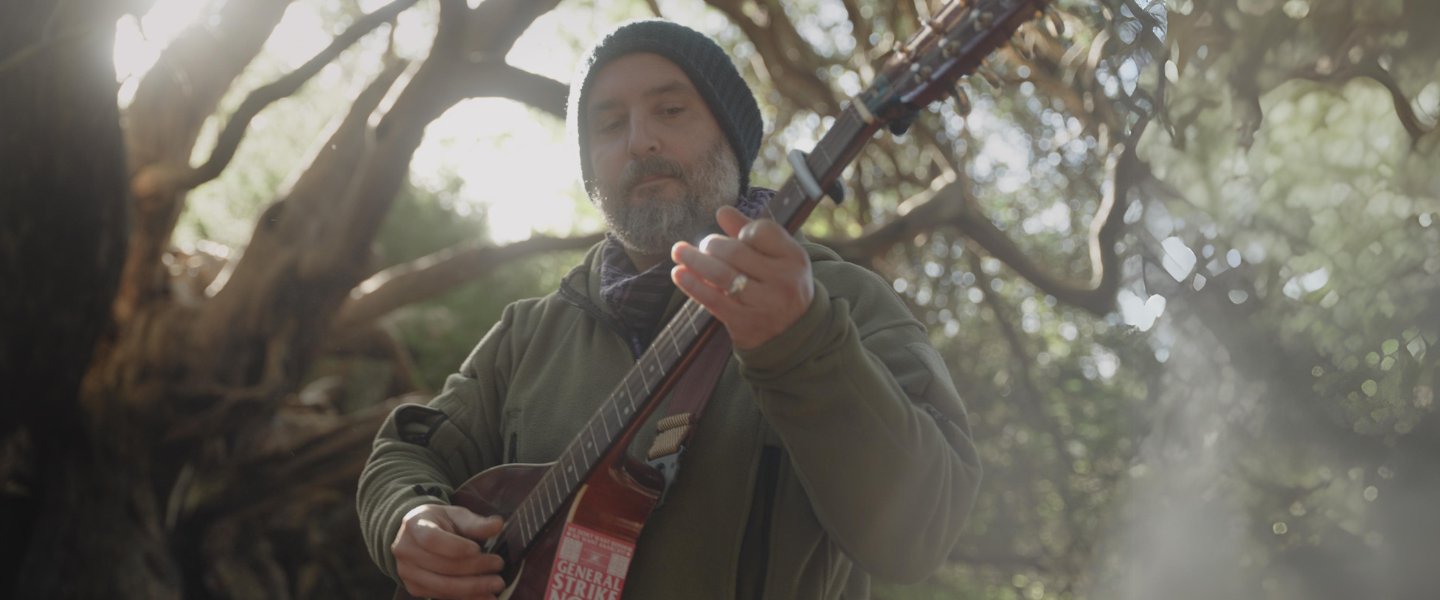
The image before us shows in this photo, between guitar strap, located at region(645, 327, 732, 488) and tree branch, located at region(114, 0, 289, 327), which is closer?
guitar strap, located at region(645, 327, 732, 488)

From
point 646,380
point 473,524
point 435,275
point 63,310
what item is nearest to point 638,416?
point 646,380

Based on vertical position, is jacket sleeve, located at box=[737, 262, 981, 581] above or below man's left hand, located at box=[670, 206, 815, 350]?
below

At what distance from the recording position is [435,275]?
5.61 metres

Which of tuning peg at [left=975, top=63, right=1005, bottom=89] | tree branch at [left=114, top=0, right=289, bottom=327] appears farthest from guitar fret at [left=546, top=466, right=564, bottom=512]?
tree branch at [left=114, top=0, right=289, bottom=327]

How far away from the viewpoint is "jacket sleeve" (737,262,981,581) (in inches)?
52.4

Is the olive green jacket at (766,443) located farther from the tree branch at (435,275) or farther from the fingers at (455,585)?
the tree branch at (435,275)

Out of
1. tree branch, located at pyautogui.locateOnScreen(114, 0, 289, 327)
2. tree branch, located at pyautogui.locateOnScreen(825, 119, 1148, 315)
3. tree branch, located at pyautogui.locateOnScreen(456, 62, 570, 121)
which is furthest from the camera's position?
tree branch, located at pyautogui.locateOnScreen(114, 0, 289, 327)

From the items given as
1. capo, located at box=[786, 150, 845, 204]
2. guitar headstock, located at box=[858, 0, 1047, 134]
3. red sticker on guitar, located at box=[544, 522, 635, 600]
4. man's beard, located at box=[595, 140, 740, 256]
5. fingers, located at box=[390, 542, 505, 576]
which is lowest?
red sticker on guitar, located at box=[544, 522, 635, 600]

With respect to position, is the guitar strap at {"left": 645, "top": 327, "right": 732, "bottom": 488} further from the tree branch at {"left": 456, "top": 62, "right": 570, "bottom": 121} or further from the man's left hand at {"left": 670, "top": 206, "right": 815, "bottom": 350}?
the tree branch at {"left": 456, "top": 62, "right": 570, "bottom": 121}

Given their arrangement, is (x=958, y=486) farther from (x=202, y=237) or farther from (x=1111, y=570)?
(x=202, y=237)

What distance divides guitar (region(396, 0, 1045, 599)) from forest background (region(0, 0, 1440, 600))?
7 cm

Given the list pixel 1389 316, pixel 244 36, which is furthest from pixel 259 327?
pixel 1389 316

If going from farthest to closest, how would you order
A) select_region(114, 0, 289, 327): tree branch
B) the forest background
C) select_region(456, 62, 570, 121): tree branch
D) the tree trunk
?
select_region(114, 0, 289, 327): tree branch
select_region(456, 62, 570, 121): tree branch
the tree trunk
the forest background

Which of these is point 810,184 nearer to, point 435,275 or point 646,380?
point 646,380
